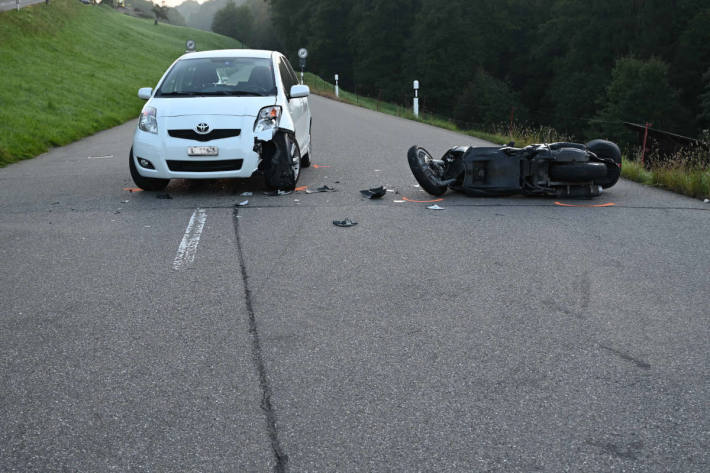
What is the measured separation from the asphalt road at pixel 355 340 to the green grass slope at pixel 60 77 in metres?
8.46

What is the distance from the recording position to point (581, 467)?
→ 9.90 ft

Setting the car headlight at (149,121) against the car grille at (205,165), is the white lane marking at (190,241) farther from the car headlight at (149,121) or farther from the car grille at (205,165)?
the car headlight at (149,121)

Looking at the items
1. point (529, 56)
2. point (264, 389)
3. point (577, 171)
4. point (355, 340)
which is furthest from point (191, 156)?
point (529, 56)

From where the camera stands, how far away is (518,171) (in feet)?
29.8

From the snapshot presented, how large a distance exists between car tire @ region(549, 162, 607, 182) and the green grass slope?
980 centimetres

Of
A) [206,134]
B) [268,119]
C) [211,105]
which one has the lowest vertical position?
[206,134]

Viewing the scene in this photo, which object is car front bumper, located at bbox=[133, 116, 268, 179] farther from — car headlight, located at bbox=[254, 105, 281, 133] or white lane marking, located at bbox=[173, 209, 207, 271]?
white lane marking, located at bbox=[173, 209, 207, 271]

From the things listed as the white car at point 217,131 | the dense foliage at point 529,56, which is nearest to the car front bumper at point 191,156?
the white car at point 217,131

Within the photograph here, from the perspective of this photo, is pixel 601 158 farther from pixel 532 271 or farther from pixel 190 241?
→ pixel 190 241

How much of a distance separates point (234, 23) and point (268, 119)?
490ft

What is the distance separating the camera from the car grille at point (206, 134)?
29.8 ft

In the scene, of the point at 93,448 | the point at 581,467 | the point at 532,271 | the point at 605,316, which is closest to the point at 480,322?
the point at 605,316

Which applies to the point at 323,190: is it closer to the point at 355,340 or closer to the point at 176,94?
the point at 176,94

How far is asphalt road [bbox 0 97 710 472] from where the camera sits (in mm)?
3209
